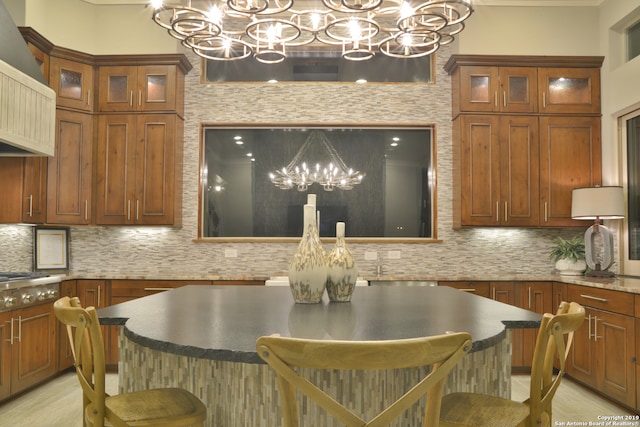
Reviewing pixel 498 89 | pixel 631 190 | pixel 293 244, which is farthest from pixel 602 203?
pixel 293 244

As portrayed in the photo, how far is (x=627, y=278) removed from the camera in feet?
15.2

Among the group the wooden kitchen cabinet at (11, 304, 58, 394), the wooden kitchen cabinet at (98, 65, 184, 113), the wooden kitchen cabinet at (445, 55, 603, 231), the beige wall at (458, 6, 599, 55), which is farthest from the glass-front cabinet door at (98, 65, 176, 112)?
the beige wall at (458, 6, 599, 55)

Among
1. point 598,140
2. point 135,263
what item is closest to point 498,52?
point 598,140

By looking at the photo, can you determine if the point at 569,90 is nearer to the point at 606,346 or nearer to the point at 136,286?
the point at 606,346

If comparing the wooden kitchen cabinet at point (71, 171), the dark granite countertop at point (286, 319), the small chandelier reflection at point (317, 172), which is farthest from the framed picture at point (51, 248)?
the dark granite countertop at point (286, 319)

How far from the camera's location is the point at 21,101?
392cm

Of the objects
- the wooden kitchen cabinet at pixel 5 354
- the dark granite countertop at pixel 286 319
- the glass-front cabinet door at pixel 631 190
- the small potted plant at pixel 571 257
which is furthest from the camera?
the small potted plant at pixel 571 257

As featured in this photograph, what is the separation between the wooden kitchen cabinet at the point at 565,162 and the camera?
17.1ft

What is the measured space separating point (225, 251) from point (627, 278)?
12.2 ft

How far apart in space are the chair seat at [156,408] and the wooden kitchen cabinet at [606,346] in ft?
10.5

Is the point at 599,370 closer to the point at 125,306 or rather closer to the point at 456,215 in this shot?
the point at 456,215

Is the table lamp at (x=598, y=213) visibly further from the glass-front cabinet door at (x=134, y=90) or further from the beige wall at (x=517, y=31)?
the glass-front cabinet door at (x=134, y=90)

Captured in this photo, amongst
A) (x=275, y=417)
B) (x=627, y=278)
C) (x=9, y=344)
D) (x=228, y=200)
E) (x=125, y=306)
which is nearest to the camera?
(x=275, y=417)

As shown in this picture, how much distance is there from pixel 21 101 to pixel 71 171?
123 cm
